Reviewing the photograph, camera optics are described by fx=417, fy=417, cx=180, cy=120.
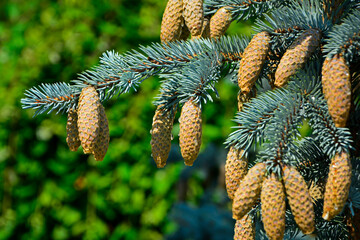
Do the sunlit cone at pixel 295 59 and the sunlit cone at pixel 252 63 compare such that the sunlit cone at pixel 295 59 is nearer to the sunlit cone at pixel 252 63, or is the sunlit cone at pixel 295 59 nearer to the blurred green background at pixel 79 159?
the sunlit cone at pixel 252 63

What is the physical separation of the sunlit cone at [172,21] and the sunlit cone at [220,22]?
8 centimetres

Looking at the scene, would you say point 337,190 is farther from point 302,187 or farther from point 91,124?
point 91,124

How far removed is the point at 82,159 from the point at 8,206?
546 mm

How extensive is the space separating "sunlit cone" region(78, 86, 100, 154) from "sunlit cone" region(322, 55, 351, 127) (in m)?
0.41

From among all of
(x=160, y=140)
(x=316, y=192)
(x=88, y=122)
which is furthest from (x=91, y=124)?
(x=316, y=192)

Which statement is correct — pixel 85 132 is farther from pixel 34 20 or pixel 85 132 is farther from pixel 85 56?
pixel 34 20

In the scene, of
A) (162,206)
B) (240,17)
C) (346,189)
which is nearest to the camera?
(346,189)

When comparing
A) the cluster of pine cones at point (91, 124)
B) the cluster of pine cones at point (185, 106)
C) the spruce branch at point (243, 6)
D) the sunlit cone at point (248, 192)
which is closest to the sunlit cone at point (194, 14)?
the cluster of pine cones at point (185, 106)

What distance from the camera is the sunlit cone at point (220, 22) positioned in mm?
951

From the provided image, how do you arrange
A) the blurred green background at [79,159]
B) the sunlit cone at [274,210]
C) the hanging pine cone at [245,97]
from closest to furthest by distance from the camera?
the sunlit cone at [274,210], the hanging pine cone at [245,97], the blurred green background at [79,159]

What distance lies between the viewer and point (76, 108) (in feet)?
2.89

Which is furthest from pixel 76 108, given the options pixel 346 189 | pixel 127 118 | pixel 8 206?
pixel 8 206

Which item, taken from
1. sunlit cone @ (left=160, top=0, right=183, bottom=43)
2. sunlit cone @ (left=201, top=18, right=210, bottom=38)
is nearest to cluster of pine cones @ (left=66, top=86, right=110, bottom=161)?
sunlit cone @ (left=160, top=0, right=183, bottom=43)

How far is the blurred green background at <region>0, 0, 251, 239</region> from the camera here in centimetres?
261
